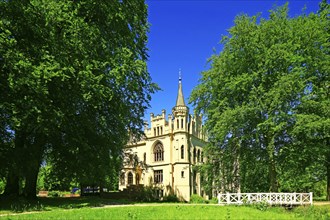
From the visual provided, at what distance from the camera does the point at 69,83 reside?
57.8ft

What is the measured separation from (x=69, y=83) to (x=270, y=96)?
13059 millimetres

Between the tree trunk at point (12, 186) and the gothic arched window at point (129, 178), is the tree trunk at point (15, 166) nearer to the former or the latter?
the tree trunk at point (12, 186)

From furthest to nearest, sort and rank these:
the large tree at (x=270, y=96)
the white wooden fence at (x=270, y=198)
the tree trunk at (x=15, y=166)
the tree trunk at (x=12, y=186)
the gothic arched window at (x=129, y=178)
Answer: the gothic arched window at (x=129, y=178), the large tree at (x=270, y=96), the white wooden fence at (x=270, y=198), the tree trunk at (x=12, y=186), the tree trunk at (x=15, y=166)

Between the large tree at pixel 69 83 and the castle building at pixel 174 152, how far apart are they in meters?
18.5

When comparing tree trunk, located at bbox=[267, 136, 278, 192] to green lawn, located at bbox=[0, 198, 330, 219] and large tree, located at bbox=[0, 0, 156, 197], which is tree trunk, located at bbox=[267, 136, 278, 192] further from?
large tree, located at bbox=[0, 0, 156, 197]

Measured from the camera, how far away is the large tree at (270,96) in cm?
2223

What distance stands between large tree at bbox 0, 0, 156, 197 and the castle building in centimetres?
1851

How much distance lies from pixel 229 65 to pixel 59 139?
533 inches

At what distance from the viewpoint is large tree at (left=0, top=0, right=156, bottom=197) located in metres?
15.6

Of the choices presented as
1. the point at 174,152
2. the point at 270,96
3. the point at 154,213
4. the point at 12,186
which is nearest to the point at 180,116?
the point at 174,152

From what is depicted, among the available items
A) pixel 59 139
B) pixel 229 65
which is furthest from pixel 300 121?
pixel 59 139

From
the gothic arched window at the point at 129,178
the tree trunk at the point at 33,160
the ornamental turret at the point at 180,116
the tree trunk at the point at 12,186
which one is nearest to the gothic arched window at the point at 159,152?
the ornamental turret at the point at 180,116

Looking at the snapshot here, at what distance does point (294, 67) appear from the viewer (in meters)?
23.4

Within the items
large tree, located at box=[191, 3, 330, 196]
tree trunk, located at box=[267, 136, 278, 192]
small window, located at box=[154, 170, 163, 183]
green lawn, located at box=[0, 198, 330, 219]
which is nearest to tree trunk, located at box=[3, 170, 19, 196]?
green lawn, located at box=[0, 198, 330, 219]
